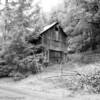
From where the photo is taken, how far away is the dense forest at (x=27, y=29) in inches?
682

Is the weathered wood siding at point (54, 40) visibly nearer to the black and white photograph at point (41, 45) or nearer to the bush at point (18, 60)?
the black and white photograph at point (41, 45)

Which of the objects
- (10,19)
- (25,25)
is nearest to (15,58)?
(25,25)

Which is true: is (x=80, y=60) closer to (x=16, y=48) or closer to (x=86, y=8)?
(x=86, y=8)

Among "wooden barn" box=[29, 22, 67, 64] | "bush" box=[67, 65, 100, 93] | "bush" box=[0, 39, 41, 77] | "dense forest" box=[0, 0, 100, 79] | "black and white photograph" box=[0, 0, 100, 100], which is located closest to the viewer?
"bush" box=[67, 65, 100, 93]

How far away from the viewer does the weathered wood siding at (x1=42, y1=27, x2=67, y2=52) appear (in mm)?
22073

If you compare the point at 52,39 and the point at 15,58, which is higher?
the point at 52,39

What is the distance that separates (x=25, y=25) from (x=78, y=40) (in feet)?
26.5

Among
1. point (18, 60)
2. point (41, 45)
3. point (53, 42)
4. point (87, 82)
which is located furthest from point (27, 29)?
point (87, 82)

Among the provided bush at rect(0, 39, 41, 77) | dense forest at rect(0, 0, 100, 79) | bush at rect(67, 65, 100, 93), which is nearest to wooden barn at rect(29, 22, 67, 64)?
dense forest at rect(0, 0, 100, 79)

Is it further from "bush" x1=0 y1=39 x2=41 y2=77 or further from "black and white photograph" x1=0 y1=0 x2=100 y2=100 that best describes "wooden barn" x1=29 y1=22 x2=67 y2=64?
"bush" x1=0 y1=39 x2=41 y2=77

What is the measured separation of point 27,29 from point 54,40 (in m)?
5.52

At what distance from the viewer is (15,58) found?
1697 centimetres

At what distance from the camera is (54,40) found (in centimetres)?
2341

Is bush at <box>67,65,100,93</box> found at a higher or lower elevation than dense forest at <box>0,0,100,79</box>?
lower
